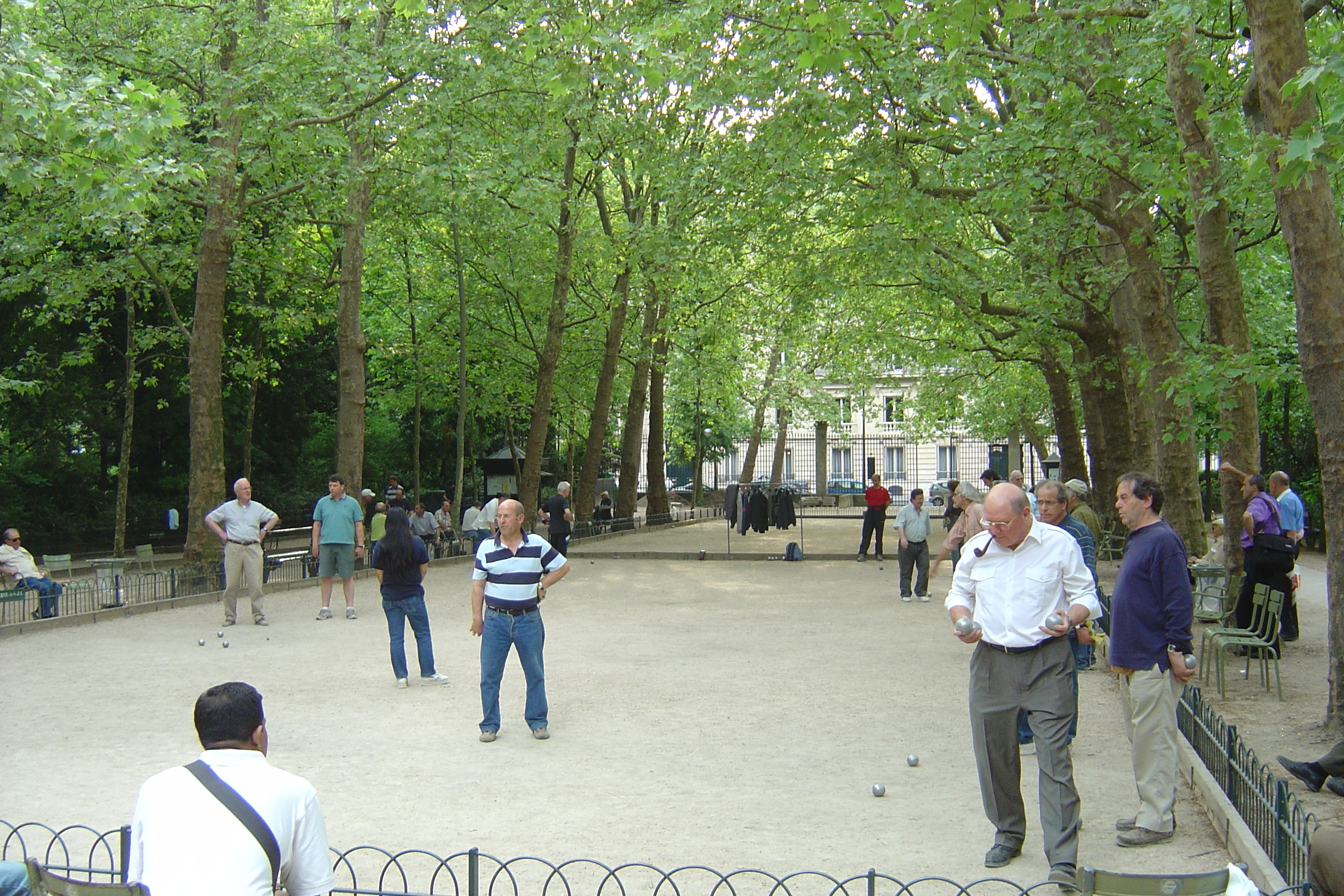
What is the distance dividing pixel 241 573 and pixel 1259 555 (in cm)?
1192

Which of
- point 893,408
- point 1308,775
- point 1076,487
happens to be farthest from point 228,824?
point 893,408

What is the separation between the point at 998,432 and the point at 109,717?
44.7m

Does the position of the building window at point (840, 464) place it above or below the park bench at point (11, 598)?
above

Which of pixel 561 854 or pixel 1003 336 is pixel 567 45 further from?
pixel 561 854

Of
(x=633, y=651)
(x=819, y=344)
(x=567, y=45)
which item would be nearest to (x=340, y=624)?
(x=633, y=651)

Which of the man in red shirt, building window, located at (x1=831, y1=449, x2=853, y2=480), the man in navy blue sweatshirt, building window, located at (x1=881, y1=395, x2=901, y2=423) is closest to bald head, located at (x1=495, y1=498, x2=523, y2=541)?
the man in navy blue sweatshirt

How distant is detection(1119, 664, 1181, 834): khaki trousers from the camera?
609 centimetres

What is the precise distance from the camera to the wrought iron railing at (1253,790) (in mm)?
4977

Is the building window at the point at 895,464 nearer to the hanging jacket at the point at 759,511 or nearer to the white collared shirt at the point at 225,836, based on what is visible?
the hanging jacket at the point at 759,511

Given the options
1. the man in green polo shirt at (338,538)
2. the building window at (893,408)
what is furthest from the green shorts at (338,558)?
the building window at (893,408)

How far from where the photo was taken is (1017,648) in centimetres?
579

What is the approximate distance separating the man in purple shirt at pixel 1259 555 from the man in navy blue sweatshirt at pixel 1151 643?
596 centimetres

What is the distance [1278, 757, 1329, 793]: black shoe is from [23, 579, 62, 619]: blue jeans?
47.0 feet

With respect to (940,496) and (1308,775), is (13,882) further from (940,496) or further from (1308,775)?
(940,496)
